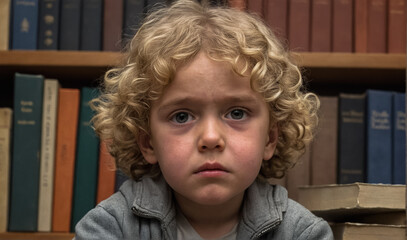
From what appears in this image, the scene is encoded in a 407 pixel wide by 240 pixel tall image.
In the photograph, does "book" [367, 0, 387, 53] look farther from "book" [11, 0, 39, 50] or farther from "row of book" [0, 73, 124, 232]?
"book" [11, 0, 39, 50]

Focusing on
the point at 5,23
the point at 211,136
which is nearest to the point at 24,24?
the point at 5,23

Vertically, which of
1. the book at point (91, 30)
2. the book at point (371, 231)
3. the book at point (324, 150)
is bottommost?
the book at point (371, 231)

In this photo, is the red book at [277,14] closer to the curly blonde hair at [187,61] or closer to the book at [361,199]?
the curly blonde hair at [187,61]

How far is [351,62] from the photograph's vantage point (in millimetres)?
1590

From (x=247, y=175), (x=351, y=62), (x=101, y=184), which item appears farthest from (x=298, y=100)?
(x=101, y=184)

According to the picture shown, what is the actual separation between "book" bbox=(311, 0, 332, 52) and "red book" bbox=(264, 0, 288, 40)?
69 mm

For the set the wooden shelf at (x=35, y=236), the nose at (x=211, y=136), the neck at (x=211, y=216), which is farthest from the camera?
the wooden shelf at (x=35, y=236)

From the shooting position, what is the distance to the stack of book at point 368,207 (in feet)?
4.20

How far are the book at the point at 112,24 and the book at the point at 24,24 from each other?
6.7 inches

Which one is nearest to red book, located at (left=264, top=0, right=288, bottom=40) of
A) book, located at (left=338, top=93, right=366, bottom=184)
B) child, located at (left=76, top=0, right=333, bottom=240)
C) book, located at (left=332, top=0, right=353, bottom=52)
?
book, located at (left=332, top=0, right=353, bottom=52)

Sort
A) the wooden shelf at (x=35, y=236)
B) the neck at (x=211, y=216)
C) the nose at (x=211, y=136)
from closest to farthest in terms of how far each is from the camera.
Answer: the nose at (x=211, y=136) < the neck at (x=211, y=216) < the wooden shelf at (x=35, y=236)

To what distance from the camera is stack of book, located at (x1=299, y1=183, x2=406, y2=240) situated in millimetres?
1279

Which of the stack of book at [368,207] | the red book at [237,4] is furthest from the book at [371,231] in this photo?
the red book at [237,4]

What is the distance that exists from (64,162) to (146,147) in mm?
405
